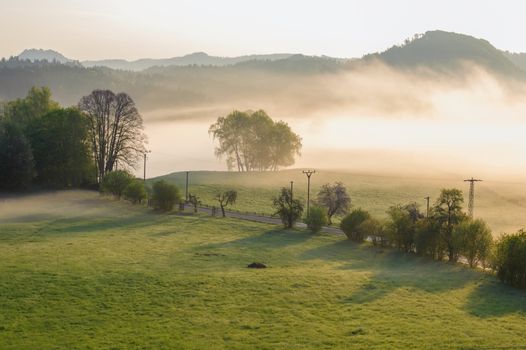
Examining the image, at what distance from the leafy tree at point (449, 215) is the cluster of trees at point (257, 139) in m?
97.8

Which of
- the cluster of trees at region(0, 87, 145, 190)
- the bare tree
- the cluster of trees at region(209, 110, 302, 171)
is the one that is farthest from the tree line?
the cluster of trees at region(209, 110, 302, 171)

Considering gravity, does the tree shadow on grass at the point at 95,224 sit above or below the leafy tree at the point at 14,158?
below

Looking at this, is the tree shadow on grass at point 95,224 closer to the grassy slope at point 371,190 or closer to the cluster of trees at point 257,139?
the grassy slope at point 371,190

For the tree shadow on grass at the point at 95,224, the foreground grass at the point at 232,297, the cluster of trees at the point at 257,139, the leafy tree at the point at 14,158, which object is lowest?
the foreground grass at the point at 232,297

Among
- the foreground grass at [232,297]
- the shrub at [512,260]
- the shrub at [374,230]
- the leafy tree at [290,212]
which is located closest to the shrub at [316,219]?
the leafy tree at [290,212]

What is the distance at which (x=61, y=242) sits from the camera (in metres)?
63.9

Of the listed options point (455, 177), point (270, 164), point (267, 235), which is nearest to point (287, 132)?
point (270, 164)

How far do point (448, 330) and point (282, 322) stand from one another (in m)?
11.5

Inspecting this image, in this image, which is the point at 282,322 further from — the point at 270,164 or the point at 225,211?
the point at 270,164

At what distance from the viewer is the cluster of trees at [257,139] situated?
16162cm

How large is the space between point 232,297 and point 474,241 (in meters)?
29.8

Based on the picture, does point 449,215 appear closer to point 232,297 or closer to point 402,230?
point 402,230

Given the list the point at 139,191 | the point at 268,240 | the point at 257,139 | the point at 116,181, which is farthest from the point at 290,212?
the point at 257,139

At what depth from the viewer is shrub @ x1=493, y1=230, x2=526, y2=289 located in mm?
50438
